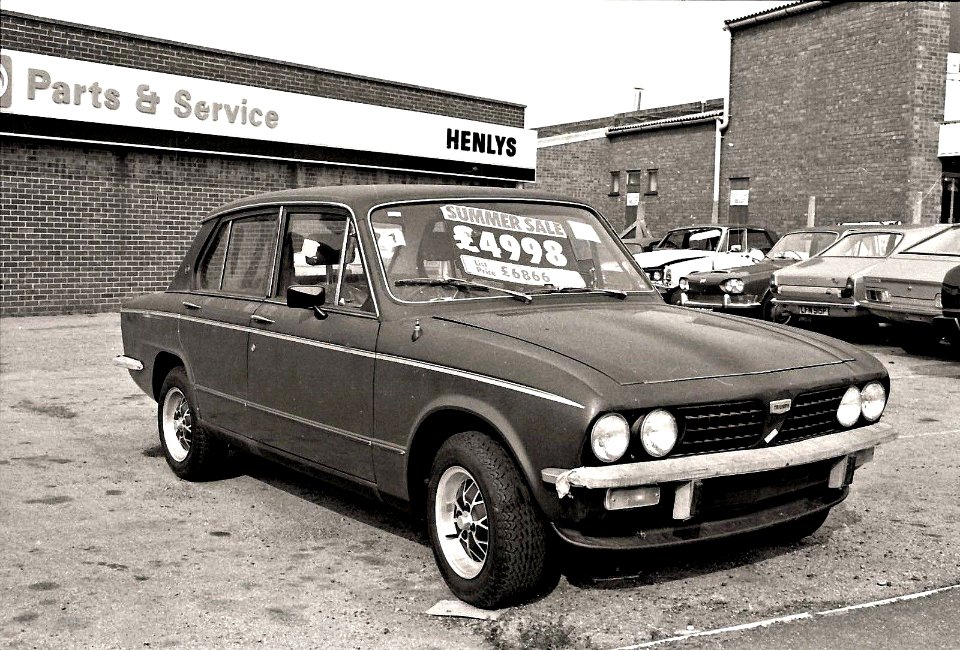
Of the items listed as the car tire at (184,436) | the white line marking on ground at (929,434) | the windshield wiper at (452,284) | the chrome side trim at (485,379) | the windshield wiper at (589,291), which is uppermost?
the windshield wiper at (452,284)

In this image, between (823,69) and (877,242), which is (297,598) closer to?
(877,242)

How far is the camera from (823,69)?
23797 millimetres

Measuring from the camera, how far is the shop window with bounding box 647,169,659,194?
98.8 feet

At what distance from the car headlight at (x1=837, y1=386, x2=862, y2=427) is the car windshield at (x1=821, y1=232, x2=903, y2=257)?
9682 mm

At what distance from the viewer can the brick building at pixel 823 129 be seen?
21.6 m

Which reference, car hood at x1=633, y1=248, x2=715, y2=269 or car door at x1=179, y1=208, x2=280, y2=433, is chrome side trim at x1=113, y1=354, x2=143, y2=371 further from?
car hood at x1=633, y1=248, x2=715, y2=269

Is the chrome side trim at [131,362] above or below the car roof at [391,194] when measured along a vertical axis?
below

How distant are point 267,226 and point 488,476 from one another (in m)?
2.41

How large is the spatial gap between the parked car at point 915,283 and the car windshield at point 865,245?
37.0 inches

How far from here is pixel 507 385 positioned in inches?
145

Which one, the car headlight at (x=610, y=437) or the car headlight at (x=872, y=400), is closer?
the car headlight at (x=610, y=437)

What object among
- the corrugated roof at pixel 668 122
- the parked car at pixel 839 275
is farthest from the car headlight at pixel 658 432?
the corrugated roof at pixel 668 122

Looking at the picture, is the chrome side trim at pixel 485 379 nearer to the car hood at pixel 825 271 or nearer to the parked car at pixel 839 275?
the parked car at pixel 839 275

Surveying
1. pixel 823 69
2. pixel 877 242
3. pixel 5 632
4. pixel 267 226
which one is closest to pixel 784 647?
pixel 5 632
